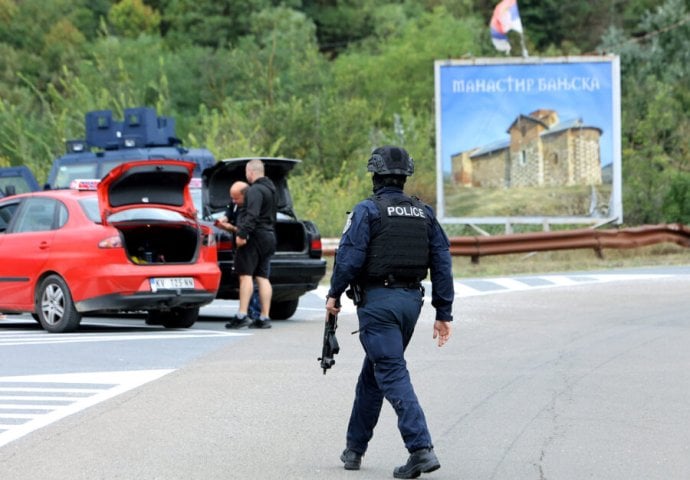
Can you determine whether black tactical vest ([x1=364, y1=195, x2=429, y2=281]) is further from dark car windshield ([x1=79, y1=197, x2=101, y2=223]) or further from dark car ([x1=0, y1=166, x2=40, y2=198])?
dark car ([x1=0, y1=166, x2=40, y2=198])

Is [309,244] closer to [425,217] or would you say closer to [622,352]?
[622,352]

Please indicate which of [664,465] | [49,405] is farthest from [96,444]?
[664,465]

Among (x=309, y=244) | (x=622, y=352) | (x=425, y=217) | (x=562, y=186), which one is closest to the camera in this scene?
(x=425, y=217)

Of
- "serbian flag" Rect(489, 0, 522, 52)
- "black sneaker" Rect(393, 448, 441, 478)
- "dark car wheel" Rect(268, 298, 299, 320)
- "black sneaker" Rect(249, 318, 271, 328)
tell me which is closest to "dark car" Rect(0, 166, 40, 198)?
"dark car wheel" Rect(268, 298, 299, 320)

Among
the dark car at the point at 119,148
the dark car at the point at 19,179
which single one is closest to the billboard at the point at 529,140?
the dark car at the point at 119,148

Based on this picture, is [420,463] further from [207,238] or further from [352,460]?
[207,238]

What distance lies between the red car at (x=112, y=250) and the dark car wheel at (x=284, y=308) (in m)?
1.78

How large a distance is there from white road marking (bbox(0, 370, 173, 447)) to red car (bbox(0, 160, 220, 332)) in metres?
3.37

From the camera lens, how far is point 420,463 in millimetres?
8219

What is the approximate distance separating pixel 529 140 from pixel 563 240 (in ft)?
13.3

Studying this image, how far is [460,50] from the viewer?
81.8m

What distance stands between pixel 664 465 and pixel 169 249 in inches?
371

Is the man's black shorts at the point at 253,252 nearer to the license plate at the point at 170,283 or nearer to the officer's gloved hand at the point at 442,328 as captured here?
the license plate at the point at 170,283

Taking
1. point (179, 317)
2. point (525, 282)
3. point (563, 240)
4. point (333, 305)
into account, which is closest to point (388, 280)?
point (333, 305)
